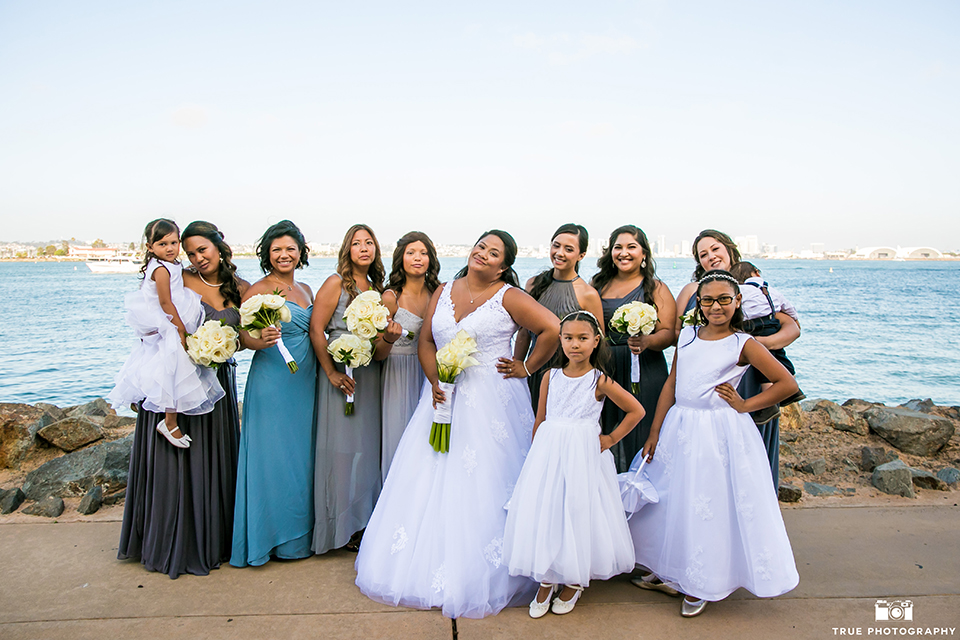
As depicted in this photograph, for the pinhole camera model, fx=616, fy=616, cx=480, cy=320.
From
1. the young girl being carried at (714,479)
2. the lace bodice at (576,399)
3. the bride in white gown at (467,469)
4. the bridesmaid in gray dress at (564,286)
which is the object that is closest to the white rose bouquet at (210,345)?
the bride in white gown at (467,469)

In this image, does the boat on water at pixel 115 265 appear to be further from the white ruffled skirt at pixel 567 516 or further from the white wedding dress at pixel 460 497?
the white ruffled skirt at pixel 567 516

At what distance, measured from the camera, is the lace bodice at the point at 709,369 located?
382cm

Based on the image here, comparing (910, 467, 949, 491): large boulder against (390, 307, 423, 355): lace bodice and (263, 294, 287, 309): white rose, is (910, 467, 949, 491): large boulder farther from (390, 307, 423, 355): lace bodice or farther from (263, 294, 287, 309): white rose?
(263, 294, 287, 309): white rose

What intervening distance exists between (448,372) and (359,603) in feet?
5.01

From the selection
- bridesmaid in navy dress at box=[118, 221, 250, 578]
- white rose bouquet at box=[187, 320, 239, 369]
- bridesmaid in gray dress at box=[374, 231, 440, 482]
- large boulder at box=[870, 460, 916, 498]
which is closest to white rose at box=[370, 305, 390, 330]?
bridesmaid in gray dress at box=[374, 231, 440, 482]

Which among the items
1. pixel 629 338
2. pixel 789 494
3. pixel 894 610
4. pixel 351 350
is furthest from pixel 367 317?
pixel 789 494

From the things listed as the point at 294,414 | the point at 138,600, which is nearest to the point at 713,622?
the point at 294,414

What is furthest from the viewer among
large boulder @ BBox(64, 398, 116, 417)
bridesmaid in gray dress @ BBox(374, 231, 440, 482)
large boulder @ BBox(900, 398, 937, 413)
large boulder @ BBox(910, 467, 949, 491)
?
large boulder @ BBox(64, 398, 116, 417)

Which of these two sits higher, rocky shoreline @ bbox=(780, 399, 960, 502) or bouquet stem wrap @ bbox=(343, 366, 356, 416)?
bouquet stem wrap @ bbox=(343, 366, 356, 416)

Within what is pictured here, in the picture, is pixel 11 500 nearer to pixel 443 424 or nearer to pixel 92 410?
pixel 443 424

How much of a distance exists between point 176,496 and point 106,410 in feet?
27.6

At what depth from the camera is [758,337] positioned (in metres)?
4.43

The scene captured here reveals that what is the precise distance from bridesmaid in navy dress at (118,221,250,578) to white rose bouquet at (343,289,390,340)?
1.01 meters

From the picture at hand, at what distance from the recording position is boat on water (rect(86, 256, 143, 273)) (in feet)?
238
